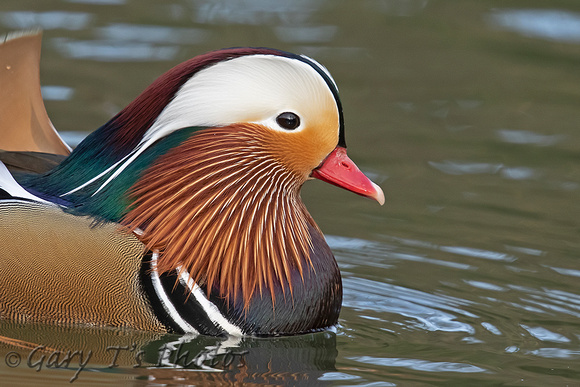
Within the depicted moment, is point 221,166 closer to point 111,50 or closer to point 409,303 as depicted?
point 409,303

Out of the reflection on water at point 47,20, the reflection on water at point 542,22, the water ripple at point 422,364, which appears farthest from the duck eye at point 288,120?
the reflection on water at point 542,22

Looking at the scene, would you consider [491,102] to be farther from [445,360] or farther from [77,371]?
[77,371]

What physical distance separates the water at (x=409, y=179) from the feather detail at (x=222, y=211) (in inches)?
11.2

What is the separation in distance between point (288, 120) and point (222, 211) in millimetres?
484

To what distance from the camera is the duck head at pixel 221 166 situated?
13.9 feet

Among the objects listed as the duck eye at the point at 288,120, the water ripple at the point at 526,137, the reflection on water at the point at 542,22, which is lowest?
the water ripple at the point at 526,137

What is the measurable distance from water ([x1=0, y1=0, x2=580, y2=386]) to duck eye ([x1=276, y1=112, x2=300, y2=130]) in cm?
87

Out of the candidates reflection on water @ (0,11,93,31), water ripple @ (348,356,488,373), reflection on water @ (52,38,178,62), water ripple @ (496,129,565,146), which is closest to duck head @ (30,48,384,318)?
water ripple @ (348,356,488,373)

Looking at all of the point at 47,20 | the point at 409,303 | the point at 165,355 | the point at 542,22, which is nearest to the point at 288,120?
the point at 165,355

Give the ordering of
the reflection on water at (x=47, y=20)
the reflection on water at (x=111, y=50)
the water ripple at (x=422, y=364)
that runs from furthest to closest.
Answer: the reflection on water at (x=47, y=20) → the reflection on water at (x=111, y=50) → the water ripple at (x=422, y=364)

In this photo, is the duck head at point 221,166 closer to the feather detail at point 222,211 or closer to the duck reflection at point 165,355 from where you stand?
the feather detail at point 222,211

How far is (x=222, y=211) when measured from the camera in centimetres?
447

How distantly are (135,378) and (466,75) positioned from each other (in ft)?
15.1

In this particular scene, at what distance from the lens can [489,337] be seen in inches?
180
